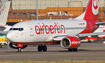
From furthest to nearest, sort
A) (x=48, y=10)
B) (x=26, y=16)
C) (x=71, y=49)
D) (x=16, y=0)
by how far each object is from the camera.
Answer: (x=16, y=0)
(x=48, y=10)
(x=26, y=16)
(x=71, y=49)

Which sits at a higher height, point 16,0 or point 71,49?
point 16,0

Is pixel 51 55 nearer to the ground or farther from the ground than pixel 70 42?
nearer to the ground

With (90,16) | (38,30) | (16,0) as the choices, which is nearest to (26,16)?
(16,0)

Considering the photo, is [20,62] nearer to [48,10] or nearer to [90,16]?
[90,16]

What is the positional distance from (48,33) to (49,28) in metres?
0.66

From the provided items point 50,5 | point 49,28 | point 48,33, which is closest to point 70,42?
point 48,33

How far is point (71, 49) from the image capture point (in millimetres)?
35000

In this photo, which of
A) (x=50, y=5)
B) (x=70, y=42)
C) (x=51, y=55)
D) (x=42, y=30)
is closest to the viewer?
(x=51, y=55)

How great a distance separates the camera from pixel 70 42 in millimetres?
32438

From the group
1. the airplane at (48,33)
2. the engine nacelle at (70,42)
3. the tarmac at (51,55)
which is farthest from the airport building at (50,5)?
the tarmac at (51,55)

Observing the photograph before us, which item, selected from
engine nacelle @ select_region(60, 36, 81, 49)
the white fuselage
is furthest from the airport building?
engine nacelle @ select_region(60, 36, 81, 49)

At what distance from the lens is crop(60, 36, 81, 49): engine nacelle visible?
3244 centimetres

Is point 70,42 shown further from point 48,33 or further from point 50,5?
point 50,5

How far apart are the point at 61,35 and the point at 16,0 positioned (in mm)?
111532
